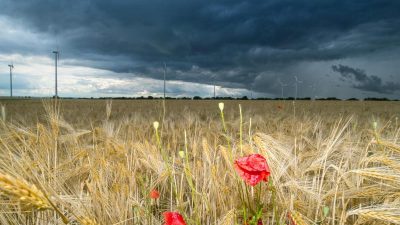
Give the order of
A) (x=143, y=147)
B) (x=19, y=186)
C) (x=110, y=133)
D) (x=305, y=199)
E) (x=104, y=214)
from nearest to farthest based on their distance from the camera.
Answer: (x=19, y=186) → (x=104, y=214) → (x=305, y=199) → (x=143, y=147) → (x=110, y=133)

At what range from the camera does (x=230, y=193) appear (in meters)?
1.62

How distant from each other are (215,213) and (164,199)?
1.93 feet

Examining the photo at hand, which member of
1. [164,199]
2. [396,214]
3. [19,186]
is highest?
[19,186]

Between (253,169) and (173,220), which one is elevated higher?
(253,169)

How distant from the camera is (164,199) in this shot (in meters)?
1.97

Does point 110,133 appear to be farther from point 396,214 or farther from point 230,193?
point 396,214

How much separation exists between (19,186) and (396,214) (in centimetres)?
96

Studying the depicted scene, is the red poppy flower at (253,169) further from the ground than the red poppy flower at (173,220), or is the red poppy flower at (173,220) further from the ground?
the red poppy flower at (253,169)

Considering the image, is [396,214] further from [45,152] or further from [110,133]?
[110,133]

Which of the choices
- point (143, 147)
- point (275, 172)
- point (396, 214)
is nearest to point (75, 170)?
point (143, 147)

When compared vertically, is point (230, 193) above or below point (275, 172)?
below

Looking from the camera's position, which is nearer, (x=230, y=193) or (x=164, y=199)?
(x=230, y=193)

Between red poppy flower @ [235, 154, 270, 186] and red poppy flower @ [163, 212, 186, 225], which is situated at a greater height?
red poppy flower @ [235, 154, 270, 186]

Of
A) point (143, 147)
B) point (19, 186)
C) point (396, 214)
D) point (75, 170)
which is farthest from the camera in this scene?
point (143, 147)
